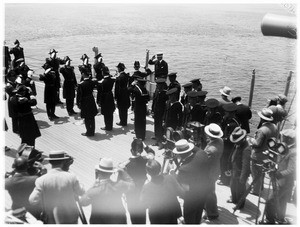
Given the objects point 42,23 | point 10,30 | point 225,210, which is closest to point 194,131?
point 225,210

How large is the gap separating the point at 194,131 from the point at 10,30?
51.5 metres

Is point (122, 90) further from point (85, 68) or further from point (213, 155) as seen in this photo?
point (213, 155)

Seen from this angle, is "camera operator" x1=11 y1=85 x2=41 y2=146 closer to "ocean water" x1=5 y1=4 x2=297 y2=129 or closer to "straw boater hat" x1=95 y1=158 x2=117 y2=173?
"straw boater hat" x1=95 y1=158 x2=117 y2=173

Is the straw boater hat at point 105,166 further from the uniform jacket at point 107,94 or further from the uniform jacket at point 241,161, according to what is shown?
the uniform jacket at point 107,94

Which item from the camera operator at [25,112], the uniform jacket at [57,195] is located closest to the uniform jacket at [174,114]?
the camera operator at [25,112]

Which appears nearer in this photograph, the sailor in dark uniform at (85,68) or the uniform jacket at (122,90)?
the sailor in dark uniform at (85,68)

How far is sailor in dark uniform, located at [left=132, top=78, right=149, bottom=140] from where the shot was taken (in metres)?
9.85

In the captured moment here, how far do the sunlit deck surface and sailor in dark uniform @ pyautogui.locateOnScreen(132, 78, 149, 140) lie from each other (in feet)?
1.23

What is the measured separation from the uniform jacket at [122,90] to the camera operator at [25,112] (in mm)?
2772

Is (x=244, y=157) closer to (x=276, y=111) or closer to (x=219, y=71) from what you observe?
(x=276, y=111)

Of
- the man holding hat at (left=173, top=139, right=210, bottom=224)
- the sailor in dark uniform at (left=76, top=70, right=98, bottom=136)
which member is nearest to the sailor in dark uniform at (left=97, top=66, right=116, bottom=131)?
the sailor in dark uniform at (left=76, top=70, right=98, bottom=136)

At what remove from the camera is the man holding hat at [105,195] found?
16.7 ft

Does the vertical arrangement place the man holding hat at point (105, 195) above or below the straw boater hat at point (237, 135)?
below

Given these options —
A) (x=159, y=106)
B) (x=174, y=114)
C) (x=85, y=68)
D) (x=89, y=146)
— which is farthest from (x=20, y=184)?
(x=85, y=68)
